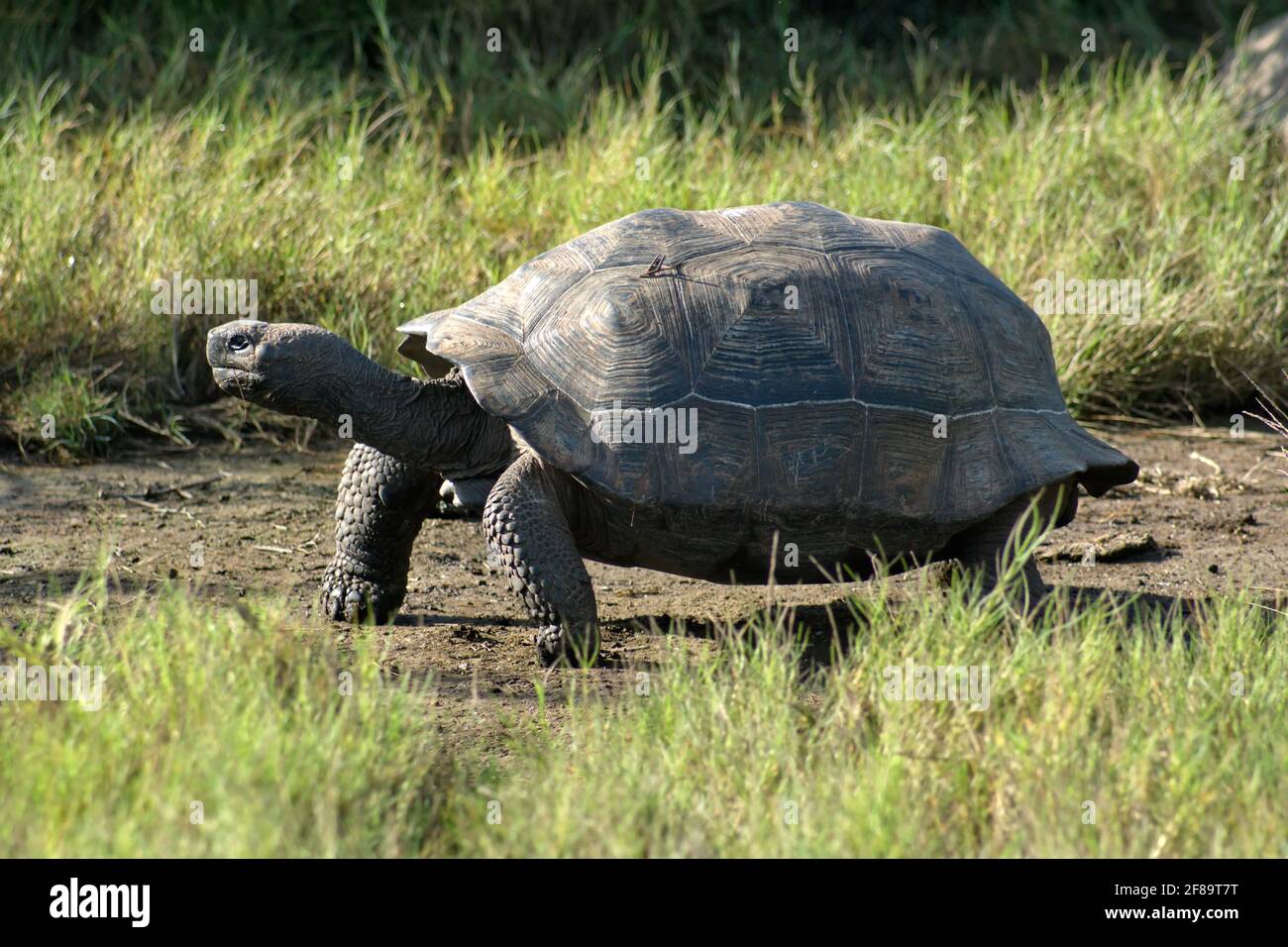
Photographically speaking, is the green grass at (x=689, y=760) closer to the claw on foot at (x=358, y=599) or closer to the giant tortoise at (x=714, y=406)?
the giant tortoise at (x=714, y=406)

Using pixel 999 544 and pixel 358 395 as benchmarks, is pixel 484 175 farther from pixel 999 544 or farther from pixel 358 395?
pixel 999 544

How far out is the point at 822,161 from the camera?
8.56 m

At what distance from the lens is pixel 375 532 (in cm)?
508

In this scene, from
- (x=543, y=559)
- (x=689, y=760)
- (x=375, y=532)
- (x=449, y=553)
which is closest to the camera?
(x=689, y=760)

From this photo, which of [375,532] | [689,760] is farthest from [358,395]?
[689,760]

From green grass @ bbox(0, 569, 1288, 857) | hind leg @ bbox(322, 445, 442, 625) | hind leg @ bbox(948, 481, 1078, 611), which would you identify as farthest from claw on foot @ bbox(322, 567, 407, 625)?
hind leg @ bbox(948, 481, 1078, 611)

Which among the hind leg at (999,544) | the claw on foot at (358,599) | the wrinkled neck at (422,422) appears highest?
the wrinkled neck at (422,422)

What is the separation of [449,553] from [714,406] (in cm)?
184

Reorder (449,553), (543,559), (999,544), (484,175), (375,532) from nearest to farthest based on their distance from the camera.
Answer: (543,559), (999,544), (375,532), (449,553), (484,175)

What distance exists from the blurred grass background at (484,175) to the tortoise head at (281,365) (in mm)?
2170

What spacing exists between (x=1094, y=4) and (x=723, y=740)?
9.91 meters

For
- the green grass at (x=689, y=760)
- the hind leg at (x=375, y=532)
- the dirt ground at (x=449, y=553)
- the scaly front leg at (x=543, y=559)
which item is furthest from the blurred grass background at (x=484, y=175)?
the green grass at (x=689, y=760)

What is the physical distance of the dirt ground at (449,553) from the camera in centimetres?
495

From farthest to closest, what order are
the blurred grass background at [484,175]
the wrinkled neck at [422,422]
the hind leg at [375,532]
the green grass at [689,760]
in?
1. the blurred grass background at [484,175]
2. the hind leg at [375,532]
3. the wrinkled neck at [422,422]
4. the green grass at [689,760]
